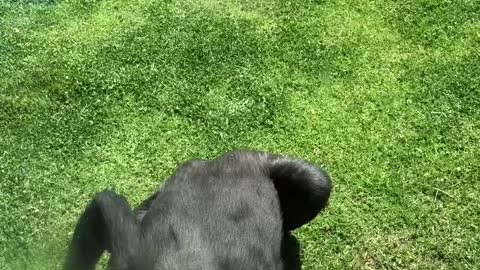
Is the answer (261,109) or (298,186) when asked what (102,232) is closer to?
(298,186)

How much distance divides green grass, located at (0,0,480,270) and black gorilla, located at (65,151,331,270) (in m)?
0.53

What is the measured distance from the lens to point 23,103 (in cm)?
499

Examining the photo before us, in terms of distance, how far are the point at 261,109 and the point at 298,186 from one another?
40.2 inches

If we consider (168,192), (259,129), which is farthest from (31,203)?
(259,129)

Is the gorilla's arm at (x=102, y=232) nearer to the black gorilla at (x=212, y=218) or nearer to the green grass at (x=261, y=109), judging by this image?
the black gorilla at (x=212, y=218)

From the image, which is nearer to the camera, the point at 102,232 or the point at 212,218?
the point at 102,232

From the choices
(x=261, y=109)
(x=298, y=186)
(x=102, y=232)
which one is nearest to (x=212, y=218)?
(x=102, y=232)

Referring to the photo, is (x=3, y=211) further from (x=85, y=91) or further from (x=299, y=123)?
(x=299, y=123)

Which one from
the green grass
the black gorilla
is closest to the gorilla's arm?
the black gorilla

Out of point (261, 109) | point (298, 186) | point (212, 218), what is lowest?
point (261, 109)

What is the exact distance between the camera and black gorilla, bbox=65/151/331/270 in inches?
131

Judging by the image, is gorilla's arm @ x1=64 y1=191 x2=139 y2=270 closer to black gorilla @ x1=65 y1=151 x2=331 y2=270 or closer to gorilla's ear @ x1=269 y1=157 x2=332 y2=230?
black gorilla @ x1=65 y1=151 x2=331 y2=270

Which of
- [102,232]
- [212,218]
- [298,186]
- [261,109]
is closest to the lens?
[102,232]

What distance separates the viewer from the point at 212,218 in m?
3.61
